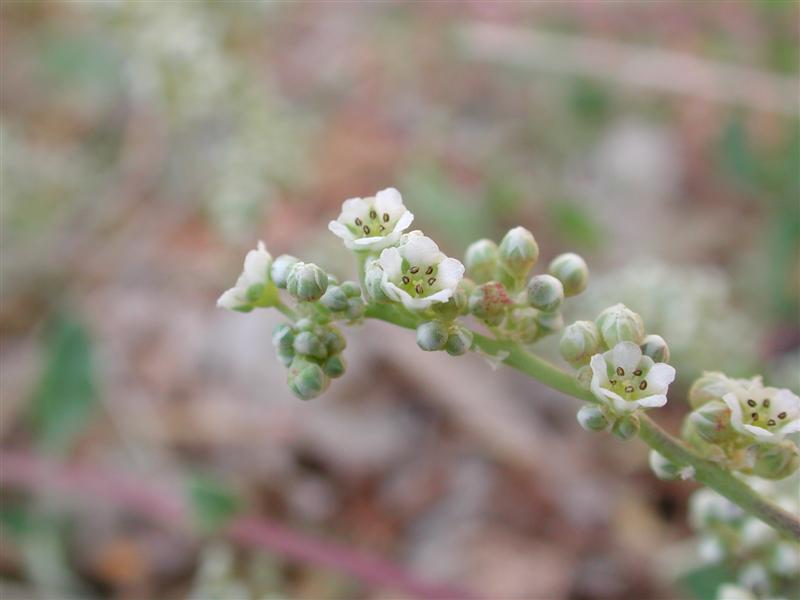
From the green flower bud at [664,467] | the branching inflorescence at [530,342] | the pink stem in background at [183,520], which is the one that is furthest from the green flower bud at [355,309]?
the pink stem in background at [183,520]

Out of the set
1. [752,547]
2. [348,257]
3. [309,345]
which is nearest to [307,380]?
[309,345]

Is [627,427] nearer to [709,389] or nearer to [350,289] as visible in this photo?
[709,389]

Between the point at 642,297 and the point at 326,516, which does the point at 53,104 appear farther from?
the point at 642,297

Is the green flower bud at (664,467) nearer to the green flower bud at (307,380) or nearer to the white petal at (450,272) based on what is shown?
the white petal at (450,272)

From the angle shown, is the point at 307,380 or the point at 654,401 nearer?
the point at 654,401

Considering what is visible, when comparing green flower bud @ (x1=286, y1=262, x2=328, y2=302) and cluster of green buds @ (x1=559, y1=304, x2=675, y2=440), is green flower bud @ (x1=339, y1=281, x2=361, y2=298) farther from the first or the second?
cluster of green buds @ (x1=559, y1=304, x2=675, y2=440)

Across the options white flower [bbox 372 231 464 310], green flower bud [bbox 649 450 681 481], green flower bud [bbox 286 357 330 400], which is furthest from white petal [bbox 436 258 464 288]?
green flower bud [bbox 649 450 681 481]

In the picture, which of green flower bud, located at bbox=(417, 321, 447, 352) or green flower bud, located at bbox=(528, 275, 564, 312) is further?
green flower bud, located at bbox=(528, 275, 564, 312)
